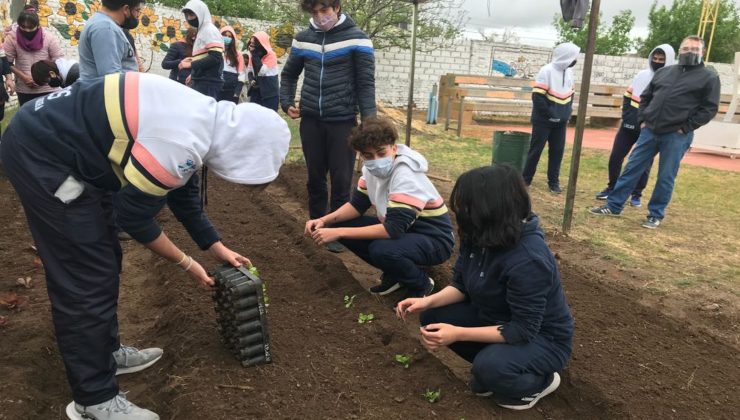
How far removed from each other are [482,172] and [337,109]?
2.31 metres

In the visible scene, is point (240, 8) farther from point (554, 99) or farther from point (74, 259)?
point (74, 259)

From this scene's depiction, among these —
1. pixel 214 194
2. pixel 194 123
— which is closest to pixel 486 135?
pixel 214 194

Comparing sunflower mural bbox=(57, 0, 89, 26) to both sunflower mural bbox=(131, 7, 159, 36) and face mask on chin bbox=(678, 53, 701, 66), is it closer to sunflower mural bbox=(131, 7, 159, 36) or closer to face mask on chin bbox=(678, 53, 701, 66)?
sunflower mural bbox=(131, 7, 159, 36)

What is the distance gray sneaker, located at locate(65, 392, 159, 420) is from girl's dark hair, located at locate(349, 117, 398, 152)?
1.81m

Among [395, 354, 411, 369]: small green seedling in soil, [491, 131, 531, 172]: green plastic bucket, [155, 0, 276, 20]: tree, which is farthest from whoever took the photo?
[155, 0, 276, 20]: tree

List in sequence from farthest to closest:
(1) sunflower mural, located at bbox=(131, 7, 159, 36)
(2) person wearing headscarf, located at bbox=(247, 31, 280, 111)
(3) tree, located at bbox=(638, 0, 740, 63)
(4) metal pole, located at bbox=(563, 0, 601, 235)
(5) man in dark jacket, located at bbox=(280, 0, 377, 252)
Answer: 1. (3) tree, located at bbox=(638, 0, 740, 63)
2. (1) sunflower mural, located at bbox=(131, 7, 159, 36)
3. (2) person wearing headscarf, located at bbox=(247, 31, 280, 111)
4. (4) metal pole, located at bbox=(563, 0, 601, 235)
5. (5) man in dark jacket, located at bbox=(280, 0, 377, 252)

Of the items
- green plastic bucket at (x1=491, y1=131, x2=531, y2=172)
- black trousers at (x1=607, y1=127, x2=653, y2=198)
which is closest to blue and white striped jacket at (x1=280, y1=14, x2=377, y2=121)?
green plastic bucket at (x1=491, y1=131, x2=531, y2=172)

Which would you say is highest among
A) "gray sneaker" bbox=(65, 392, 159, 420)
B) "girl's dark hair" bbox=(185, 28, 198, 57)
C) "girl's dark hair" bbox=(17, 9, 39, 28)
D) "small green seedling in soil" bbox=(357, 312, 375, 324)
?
"girl's dark hair" bbox=(17, 9, 39, 28)

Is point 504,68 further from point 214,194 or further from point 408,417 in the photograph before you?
point 408,417

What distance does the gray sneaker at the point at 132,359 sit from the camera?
8.71 ft

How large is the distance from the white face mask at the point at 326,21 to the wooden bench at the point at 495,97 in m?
8.49

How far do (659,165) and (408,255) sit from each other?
12.2 feet

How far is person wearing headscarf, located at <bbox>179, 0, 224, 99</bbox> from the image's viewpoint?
6.23 metres

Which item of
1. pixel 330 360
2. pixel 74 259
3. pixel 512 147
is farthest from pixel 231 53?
pixel 74 259
